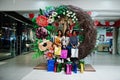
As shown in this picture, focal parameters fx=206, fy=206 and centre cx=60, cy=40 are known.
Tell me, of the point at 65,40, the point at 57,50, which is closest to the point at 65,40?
the point at 65,40

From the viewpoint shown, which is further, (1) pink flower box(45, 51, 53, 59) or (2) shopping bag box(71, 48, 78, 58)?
(1) pink flower box(45, 51, 53, 59)

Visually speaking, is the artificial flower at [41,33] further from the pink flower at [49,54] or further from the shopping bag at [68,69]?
the shopping bag at [68,69]

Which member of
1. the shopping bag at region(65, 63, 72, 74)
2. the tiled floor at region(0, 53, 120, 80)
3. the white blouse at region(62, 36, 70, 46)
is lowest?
the tiled floor at region(0, 53, 120, 80)

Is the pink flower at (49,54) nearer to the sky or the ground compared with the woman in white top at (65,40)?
nearer to the ground

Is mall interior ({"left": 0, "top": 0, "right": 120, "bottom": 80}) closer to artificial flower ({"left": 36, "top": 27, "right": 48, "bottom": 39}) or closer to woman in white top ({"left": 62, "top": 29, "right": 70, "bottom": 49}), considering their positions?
artificial flower ({"left": 36, "top": 27, "right": 48, "bottom": 39})

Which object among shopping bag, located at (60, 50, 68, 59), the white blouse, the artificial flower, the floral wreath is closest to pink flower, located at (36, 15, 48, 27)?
the floral wreath

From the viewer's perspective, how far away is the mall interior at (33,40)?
7.25 meters

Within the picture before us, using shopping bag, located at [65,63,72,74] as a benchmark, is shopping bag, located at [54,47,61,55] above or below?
above

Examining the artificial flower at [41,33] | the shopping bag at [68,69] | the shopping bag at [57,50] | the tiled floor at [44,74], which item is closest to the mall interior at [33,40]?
the tiled floor at [44,74]

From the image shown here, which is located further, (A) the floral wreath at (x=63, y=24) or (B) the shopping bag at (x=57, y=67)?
(A) the floral wreath at (x=63, y=24)

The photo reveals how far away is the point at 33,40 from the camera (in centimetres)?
843

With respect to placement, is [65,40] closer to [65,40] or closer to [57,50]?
[65,40]

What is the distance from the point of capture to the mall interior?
286 inches

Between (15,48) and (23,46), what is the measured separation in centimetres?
289
